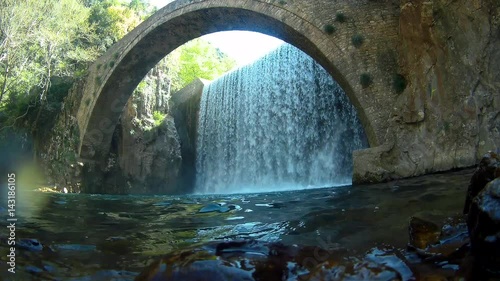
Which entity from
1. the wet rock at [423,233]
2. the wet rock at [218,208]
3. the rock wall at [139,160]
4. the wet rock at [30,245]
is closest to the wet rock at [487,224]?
the wet rock at [423,233]

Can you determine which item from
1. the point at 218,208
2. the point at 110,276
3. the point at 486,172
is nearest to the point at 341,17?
the point at 218,208

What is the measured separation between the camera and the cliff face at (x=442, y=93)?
6.99 metres

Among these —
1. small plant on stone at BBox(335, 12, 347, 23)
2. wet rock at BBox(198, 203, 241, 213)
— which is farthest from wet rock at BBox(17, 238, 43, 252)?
small plant on stone at BBox(335, 12, 347, 23)

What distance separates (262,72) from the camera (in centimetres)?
1474

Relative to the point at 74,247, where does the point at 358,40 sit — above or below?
above

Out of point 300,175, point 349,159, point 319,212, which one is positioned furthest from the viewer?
point 300,175

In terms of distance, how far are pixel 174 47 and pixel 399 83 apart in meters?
7.92

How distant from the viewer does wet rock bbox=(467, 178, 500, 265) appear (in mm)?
1913

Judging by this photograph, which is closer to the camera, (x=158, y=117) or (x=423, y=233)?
(x=423, y=233)

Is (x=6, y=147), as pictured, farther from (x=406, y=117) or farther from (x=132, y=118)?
(x=406, y=117)

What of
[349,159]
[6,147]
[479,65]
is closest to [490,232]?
[479,65]

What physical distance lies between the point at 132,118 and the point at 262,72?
219 inches

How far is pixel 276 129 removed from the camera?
1380cm

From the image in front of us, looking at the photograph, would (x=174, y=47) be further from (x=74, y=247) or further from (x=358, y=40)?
(x=74, y=247)
